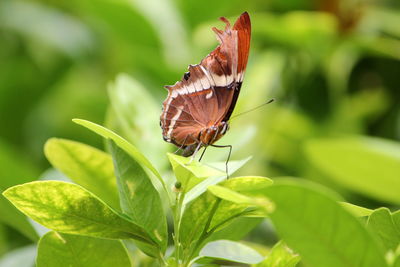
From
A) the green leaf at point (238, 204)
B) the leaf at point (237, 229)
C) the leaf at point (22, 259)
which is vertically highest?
the green leaf at point (238, 204)

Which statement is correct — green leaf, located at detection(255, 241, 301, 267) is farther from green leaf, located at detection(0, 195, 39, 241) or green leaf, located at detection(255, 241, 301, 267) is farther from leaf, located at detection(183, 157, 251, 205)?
green leaf, located at detection(0, 195, 39, 241)

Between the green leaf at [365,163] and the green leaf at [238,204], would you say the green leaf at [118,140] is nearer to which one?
the green leaf at [238,204]

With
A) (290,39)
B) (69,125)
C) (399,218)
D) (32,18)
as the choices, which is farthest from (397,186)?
(32,18)

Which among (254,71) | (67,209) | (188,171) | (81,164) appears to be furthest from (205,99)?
(254,71)

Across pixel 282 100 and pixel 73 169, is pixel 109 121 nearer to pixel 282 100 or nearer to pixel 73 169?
pixel 73 169

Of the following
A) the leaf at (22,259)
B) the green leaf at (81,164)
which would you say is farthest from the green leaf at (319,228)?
the leaf at (22,259)

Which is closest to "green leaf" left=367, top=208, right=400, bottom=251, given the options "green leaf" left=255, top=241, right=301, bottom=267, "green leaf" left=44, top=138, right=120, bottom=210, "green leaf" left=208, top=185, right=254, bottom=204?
"green leaf" left=255, top=241, right=301, bottom=267

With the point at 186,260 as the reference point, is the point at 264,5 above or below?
above
